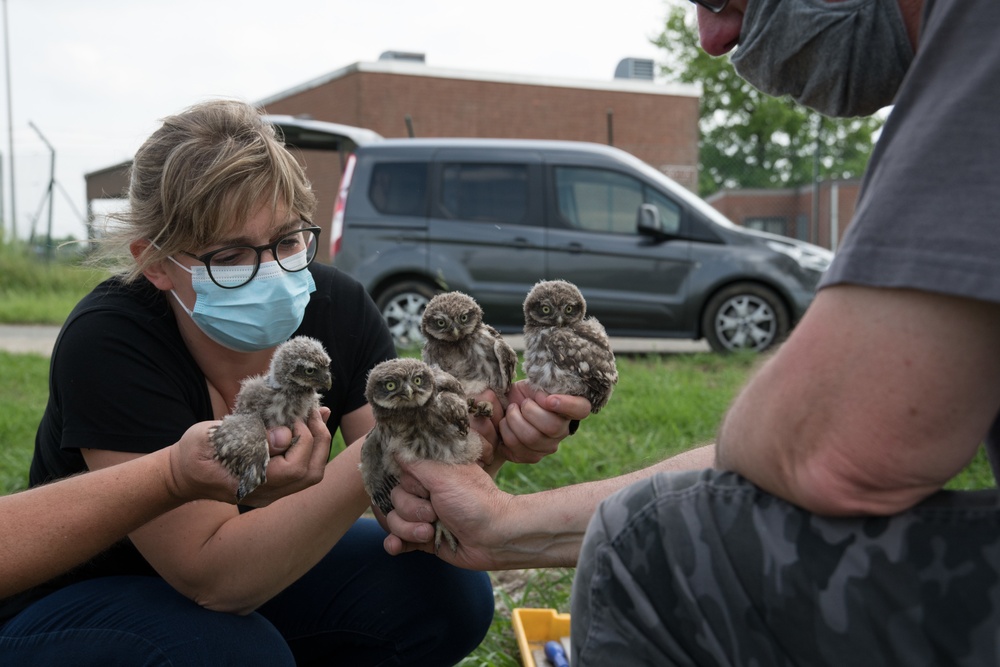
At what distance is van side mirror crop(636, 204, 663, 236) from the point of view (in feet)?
30.5

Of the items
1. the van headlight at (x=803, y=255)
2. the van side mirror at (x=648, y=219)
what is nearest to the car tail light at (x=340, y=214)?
the van side mirror at (x=648, y=219)

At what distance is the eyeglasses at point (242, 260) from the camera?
2.85m

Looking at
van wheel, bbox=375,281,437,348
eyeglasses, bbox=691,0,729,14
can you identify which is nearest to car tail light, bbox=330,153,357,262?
van wheel, bbox=375,281,437,348

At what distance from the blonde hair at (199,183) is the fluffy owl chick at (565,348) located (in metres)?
0.92

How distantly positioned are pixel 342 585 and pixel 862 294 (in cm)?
227

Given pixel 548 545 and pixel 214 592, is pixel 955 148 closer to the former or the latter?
pixel 548 545

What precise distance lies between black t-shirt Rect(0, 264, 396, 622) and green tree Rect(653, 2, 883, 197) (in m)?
33.9

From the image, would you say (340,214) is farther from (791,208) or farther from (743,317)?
(791,208)

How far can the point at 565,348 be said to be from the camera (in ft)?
9.59

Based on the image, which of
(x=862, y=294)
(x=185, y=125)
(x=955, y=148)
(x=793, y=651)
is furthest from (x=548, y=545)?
(x=185, y=125)

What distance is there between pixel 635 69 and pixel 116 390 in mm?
29840

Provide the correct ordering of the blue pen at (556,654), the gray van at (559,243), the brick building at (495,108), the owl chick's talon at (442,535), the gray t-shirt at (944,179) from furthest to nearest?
the brick building at (495,108) < the gray van at (559,243) < the blue pen at (556,654) < the owl chick's talon at (442,535) < the gray t-shirt at (944,179)

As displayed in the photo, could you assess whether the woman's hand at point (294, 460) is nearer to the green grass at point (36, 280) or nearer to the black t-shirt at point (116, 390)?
the black t-shirt at point (116, 390)

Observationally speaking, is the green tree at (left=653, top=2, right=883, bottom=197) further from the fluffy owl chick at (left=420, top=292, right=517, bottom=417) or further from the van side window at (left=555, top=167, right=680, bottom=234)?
the fluffy owl chick at (left=420, top=292, right=517, bottom=417)
